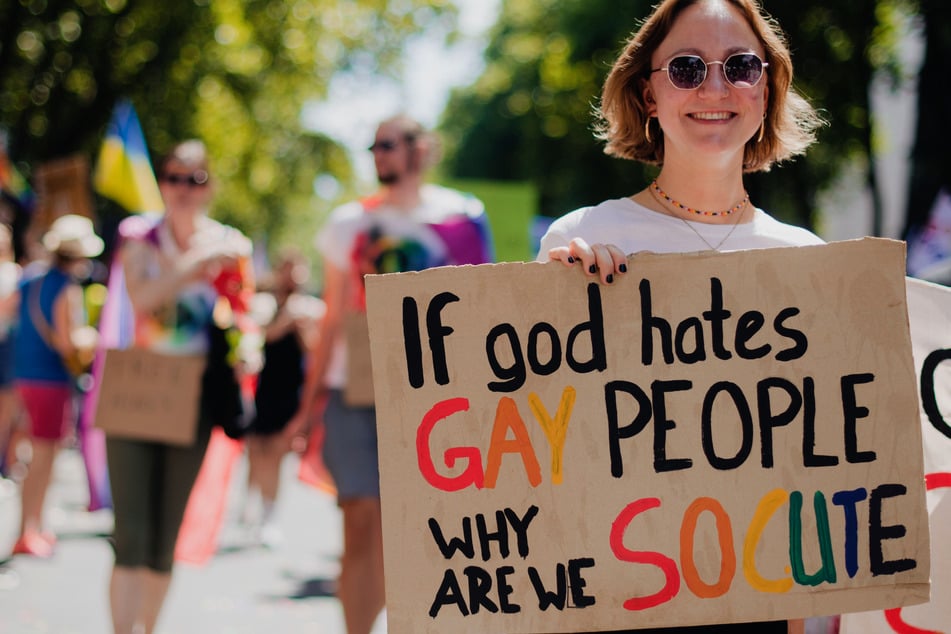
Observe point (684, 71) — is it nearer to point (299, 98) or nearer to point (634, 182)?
point (634, 182)

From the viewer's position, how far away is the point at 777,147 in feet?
9.22

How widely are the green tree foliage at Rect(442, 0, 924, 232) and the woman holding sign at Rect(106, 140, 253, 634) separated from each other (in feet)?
4.77

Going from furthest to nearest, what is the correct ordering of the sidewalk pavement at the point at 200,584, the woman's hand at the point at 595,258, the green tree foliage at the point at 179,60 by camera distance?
1. the green tree foliage at the point at 179,60
2. the sidewalk pavement at the point at 200,584
3. the woman's hand at the point at 595,258

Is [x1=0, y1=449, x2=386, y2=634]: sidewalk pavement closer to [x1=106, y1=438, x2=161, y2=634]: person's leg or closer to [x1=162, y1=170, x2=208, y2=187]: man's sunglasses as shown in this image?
[x1=106, y1=438, x2=161, y2=634]: person's leg

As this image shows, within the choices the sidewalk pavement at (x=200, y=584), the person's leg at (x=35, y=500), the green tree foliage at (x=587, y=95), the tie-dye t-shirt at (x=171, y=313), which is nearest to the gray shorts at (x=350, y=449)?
the tie-dye t-shirt at (x=171, y=313)

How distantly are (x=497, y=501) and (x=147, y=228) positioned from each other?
8.75ft

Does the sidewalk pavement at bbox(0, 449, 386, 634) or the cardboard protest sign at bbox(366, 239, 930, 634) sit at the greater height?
the cardboard protest sign at bbox(366, 239, 930, 634)

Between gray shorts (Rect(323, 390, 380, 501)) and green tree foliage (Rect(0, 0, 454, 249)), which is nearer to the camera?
gray shorts (Rect(323, 390, 380, 501))

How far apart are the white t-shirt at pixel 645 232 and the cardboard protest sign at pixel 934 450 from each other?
20.1 inches

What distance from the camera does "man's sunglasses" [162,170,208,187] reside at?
181 inches

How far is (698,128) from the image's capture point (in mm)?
2525

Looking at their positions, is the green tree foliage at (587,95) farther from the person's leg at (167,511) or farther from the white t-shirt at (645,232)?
the person's leg at (167,511)

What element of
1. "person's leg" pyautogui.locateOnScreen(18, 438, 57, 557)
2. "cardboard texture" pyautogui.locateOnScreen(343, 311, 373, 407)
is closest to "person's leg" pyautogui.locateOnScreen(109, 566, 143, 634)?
"cardboard texture" pyautogui.locateOnScreen(343, 311, 373, 407)

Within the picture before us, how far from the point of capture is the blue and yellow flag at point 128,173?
21.9ft
